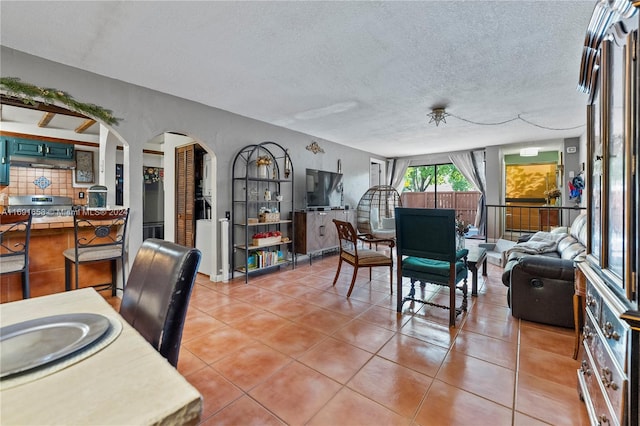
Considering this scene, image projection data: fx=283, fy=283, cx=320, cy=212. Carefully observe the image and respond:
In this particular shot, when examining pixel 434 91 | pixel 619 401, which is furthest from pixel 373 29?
pixel 619 401

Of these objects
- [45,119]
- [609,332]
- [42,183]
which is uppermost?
[45,119]

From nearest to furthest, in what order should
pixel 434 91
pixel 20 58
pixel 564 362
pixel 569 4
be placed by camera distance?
pixel 569 4, pixel 564 362, pixel 20 58, pixel 434 91

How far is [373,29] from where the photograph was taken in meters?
2.09

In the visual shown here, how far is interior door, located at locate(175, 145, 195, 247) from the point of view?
4.51 metres

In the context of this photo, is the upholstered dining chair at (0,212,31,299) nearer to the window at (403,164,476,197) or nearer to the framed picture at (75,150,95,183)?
the framed picture at (75,150,95,183)

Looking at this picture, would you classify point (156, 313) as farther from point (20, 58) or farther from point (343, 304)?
point (20, 58)

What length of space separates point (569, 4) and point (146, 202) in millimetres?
6842

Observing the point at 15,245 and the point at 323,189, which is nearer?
the point at 15,245

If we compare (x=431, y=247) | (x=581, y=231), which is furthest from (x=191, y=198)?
(x=581, y=231)

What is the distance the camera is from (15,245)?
2383 millimetres

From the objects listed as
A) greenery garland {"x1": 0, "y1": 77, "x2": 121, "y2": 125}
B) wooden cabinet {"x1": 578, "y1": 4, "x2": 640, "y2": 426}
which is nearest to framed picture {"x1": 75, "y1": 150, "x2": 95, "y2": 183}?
greenery garland {"x1": 0, "y1": 77, "x2": 121, "y2": 125}

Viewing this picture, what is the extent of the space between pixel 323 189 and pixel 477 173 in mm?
4055

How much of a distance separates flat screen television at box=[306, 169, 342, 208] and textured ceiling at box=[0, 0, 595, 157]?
1.42m

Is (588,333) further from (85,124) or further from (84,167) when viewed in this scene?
(84,167)
